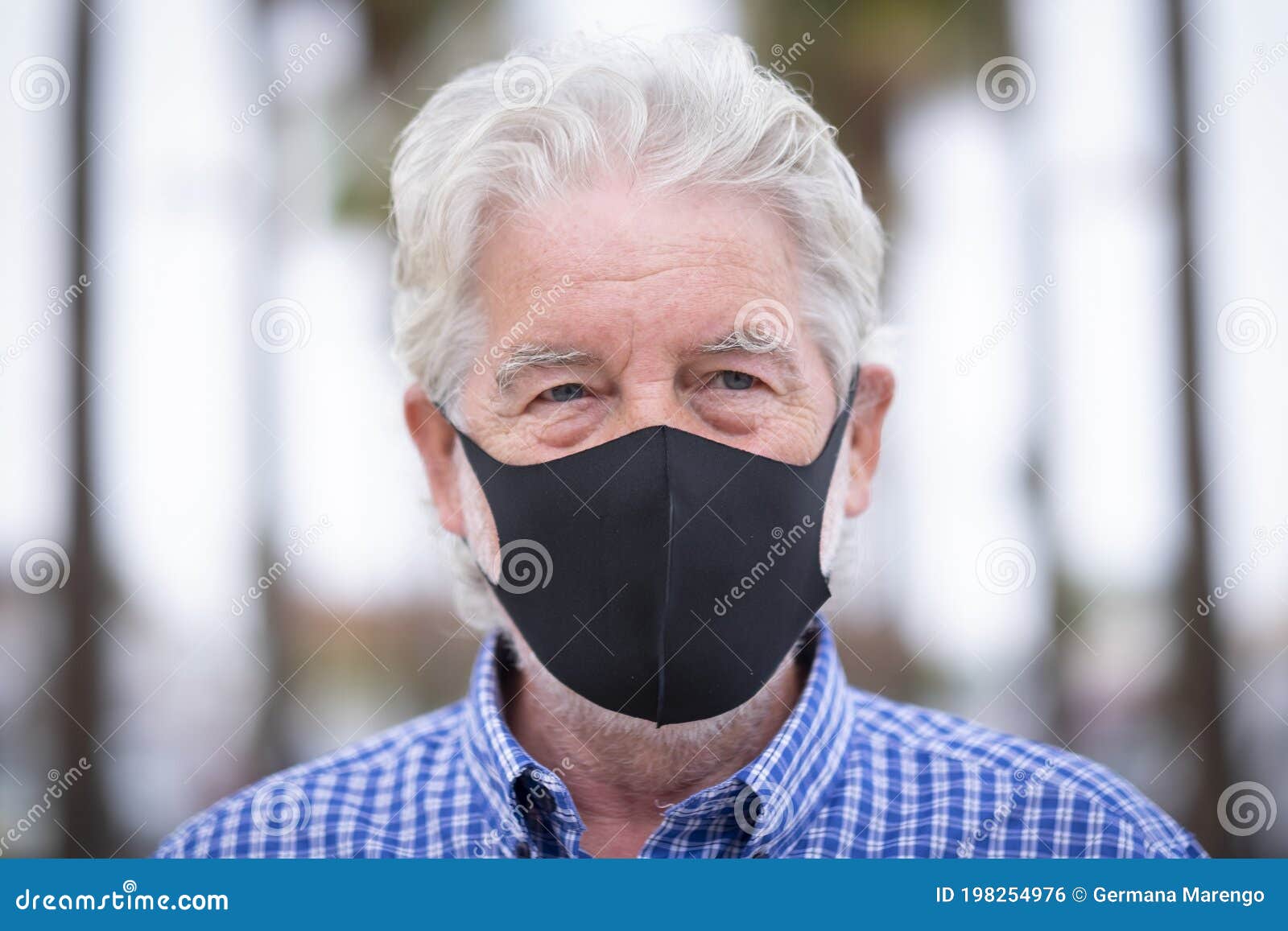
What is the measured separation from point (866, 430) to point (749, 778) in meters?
0.67

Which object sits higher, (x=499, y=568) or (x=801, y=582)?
(x=801, y=582)

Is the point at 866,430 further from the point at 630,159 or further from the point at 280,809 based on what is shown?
the point at 280,809

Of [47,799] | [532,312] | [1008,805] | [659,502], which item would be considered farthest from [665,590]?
[47,799]

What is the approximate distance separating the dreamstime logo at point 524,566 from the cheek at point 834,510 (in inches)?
18.5

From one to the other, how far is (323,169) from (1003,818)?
411 cm

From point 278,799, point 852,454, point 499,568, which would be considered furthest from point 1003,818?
point 278,799

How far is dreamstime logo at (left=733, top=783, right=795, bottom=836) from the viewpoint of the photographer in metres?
1.61

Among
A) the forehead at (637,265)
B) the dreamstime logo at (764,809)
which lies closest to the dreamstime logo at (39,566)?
the forehead at (637,265)

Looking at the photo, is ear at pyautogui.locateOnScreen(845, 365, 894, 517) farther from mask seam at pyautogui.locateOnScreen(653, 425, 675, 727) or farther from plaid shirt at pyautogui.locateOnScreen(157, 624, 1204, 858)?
mask seam at pyautogui.locateOnScreen(653, 425, 675, 727)

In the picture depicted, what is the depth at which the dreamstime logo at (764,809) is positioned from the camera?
63.6 inches

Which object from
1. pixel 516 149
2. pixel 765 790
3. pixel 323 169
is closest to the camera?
pixel 765 790

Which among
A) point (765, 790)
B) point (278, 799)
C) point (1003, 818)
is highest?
point (1003, 818)

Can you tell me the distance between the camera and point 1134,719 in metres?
3.88

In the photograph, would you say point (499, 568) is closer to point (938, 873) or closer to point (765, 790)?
point (765, 790)
